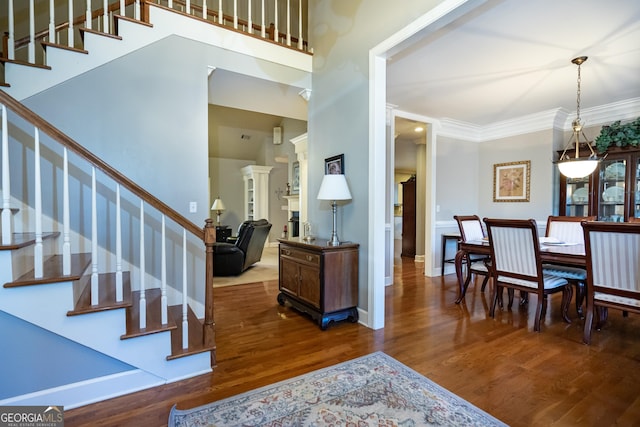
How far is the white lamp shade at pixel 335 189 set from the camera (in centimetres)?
280

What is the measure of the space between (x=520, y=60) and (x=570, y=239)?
2208mm

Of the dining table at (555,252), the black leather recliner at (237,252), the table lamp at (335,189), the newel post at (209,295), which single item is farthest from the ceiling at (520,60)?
the black leather recliner at (237,252)

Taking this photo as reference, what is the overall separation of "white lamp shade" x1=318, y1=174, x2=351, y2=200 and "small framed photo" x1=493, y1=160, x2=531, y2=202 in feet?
12.1

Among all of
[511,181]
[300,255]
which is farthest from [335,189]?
[511,181]

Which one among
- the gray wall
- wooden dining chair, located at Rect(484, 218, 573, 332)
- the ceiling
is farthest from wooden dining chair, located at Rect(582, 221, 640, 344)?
the gray wall

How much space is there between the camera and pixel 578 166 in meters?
3.33

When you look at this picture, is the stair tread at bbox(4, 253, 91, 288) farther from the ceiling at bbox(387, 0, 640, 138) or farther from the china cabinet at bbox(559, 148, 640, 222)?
the china cabinet at bbox(559, 148, 640, 222)

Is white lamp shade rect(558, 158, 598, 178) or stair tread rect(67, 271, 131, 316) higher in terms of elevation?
white lamp shade rect(558, 158, 598, 178)

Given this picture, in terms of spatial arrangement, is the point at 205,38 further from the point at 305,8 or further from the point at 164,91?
the point at 305,8

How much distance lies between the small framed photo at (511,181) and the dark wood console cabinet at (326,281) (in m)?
3.66

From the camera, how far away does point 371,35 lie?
272cm

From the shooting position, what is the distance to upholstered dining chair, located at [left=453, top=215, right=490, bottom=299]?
3.48 meters

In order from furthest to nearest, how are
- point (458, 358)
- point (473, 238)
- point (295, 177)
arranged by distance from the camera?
point (295, 177), point (473, 238), point (458, 358)

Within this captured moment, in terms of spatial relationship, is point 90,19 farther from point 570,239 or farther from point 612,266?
point 570,239
